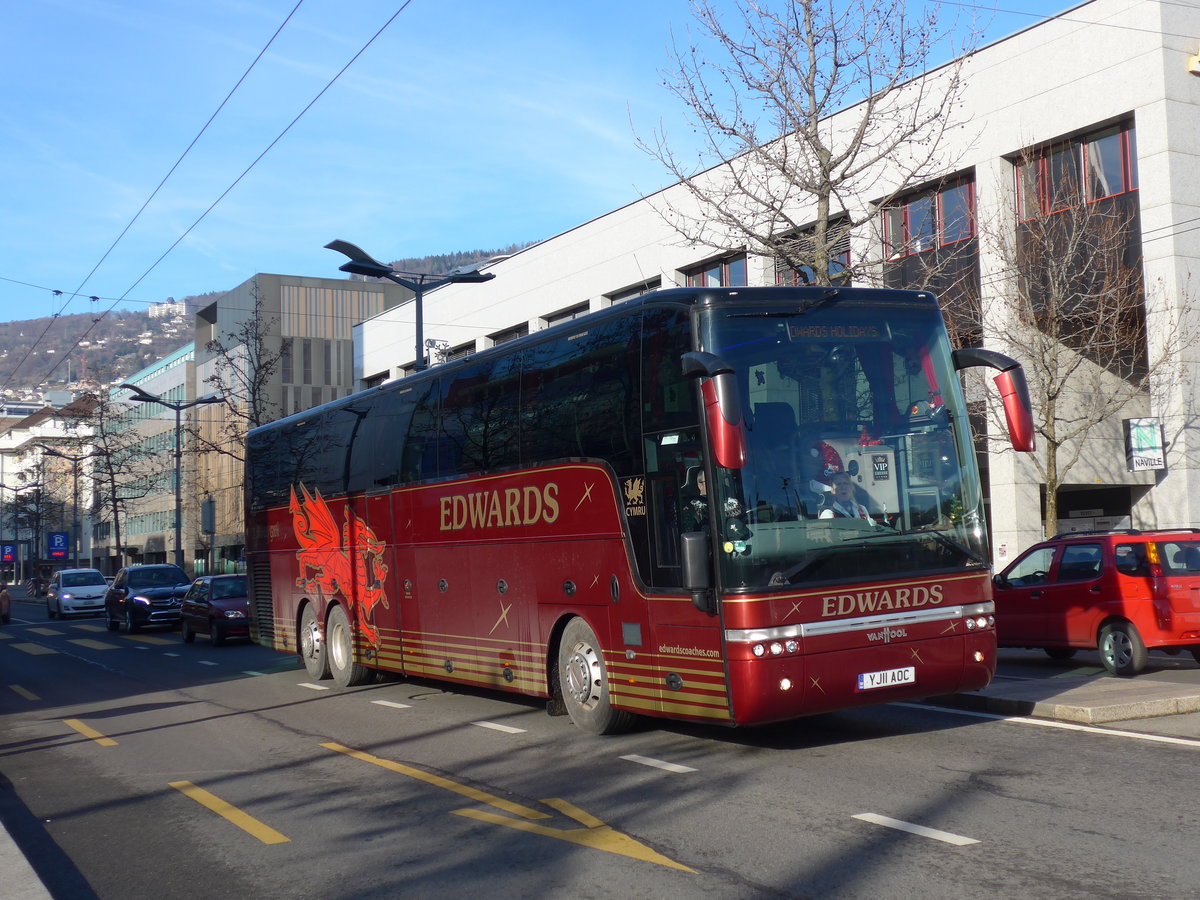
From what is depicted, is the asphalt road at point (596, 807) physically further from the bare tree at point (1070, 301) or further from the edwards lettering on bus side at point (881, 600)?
the bare tree at point (1070, 301)

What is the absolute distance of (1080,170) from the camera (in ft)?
79.7

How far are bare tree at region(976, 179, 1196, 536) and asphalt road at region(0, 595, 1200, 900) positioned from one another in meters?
12.3

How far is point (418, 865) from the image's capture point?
22.1 feet

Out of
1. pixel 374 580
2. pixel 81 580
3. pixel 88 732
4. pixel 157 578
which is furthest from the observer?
pixel 81 580

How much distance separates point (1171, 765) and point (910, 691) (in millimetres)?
1887

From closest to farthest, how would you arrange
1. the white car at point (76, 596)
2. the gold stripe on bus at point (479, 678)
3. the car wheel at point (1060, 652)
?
1. the gold stripe on bus at point (479, 678)
2. the car wheel at point (1060, 652)
3. the white car at point (76, 596)

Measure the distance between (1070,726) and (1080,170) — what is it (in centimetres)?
1674

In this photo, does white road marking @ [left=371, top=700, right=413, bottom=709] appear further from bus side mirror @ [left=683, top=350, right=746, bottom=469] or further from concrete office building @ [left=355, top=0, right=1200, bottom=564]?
concrete office building @ [left=355, top=0, right=1200, bottom=564]

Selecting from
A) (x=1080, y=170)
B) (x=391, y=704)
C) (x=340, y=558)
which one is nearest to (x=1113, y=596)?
(x=391, y=704)

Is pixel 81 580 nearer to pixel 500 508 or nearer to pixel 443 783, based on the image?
pixel 500 508

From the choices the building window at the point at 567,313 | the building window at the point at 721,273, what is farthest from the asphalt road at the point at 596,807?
the building window at the point at 567,313

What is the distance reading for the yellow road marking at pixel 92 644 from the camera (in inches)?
1057

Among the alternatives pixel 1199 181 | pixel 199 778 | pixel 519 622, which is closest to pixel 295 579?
pixel 519 622

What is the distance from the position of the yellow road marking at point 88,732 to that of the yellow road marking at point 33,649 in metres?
12.5
